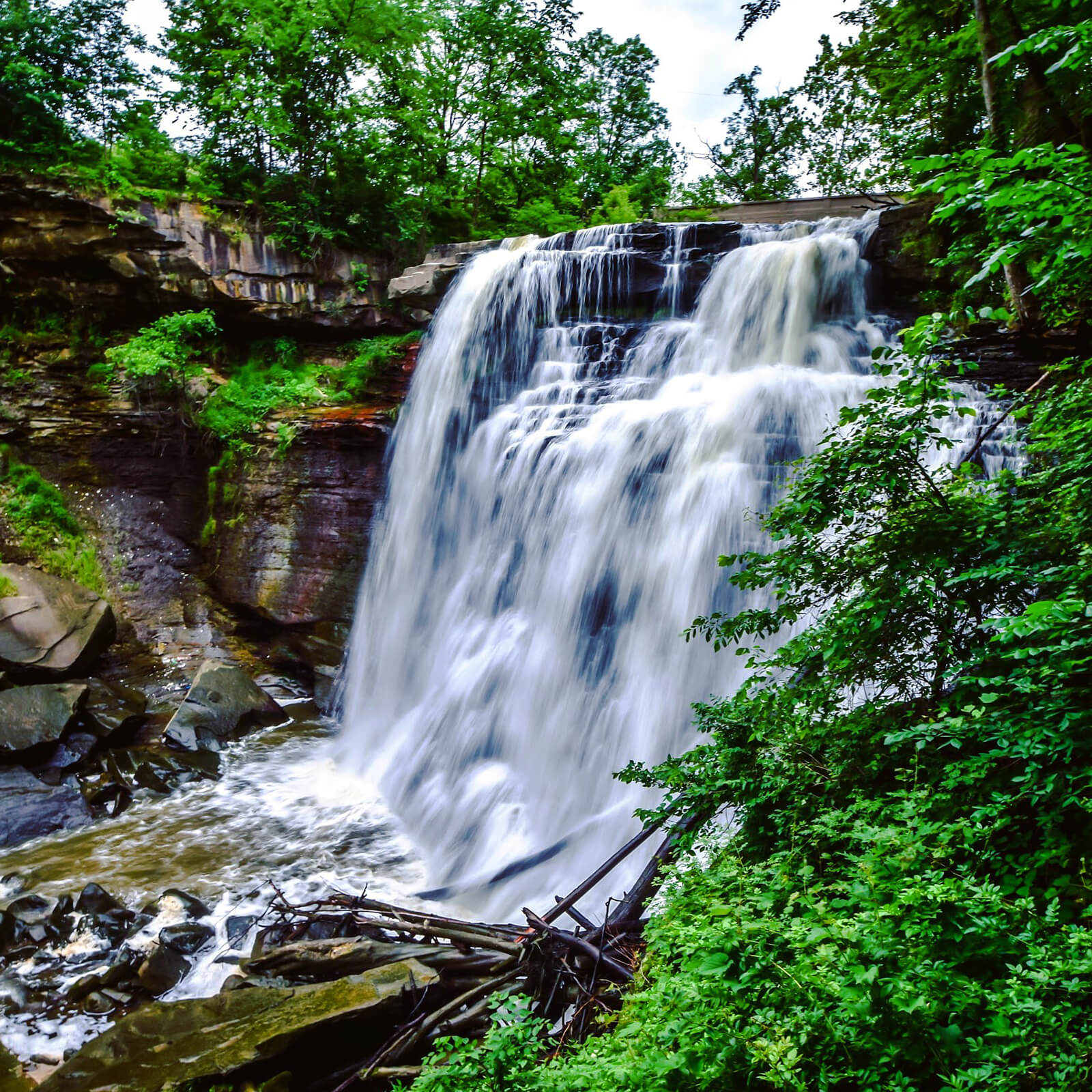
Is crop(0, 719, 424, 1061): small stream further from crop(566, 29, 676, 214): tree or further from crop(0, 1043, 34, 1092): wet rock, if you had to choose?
crop(566, 29, 676, 214): tree

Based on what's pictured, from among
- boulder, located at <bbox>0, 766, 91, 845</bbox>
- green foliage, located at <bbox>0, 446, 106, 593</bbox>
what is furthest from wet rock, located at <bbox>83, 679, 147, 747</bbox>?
green foliage, located at <bbox>0, 446, 106, 593</bbox>

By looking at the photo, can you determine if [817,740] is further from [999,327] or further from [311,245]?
[311,245]

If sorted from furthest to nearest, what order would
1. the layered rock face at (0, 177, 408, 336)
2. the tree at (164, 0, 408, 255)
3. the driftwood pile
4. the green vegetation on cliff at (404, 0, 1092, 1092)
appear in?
the tree at (164, 0, 408, 255) < the layered rock face at (0, 177, 408, 336) < the driftwood pile < the green vegetation on cliff at (404, 0, 1092, 1092)

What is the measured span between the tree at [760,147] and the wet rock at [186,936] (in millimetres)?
25443

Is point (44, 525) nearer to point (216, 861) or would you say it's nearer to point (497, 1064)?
point (216, 861)

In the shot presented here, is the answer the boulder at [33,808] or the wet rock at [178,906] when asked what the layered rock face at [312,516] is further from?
the wet rock at [178,906]

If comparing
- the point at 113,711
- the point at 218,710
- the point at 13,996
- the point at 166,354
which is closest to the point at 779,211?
the point at 166,354

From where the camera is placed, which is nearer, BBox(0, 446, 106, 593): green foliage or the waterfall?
the waterfall

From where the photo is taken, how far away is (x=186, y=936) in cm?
548

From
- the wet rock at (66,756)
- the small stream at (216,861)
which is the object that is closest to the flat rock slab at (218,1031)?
the small stream at (216,861)

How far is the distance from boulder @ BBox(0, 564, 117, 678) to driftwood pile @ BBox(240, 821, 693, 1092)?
6937 mm

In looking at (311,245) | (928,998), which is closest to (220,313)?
(311,245)

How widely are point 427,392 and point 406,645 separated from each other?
391cm

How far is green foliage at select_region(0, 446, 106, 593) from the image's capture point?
11.6 metres
